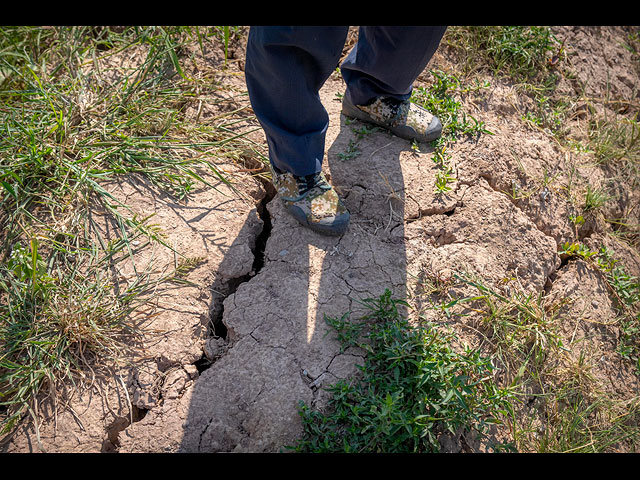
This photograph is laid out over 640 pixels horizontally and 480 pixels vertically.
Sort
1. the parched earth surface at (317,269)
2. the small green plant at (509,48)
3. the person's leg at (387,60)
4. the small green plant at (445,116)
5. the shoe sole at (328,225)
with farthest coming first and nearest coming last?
the small green plant at (509,48) → the small green plant at (445,116) → the shoe sole at (328,225) → the person's leg at (387,60) → the parched earth surface at (317,269)

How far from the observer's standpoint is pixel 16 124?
2.10 metres

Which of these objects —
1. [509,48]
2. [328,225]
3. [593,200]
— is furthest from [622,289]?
[509,48]

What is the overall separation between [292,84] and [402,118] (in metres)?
0.81

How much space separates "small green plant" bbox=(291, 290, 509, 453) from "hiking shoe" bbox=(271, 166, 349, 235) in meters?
0.48

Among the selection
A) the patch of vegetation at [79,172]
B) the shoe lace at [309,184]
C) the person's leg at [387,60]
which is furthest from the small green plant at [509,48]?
the patch of vegetation at [79,172]

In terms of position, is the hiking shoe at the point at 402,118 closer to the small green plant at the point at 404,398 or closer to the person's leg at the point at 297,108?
the person's leg at the point at 297,108

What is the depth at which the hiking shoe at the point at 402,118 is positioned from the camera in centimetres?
230

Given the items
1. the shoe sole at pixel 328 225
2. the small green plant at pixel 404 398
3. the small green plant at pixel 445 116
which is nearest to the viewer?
the small green plant at pixel 404 398

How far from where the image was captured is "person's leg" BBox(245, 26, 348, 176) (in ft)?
5.08

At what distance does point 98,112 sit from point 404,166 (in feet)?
5.23

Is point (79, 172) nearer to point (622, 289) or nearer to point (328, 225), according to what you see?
point (328, 225)

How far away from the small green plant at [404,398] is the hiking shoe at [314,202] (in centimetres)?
48

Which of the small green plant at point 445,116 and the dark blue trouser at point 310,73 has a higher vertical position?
the dark blue trouser at point 310,73
